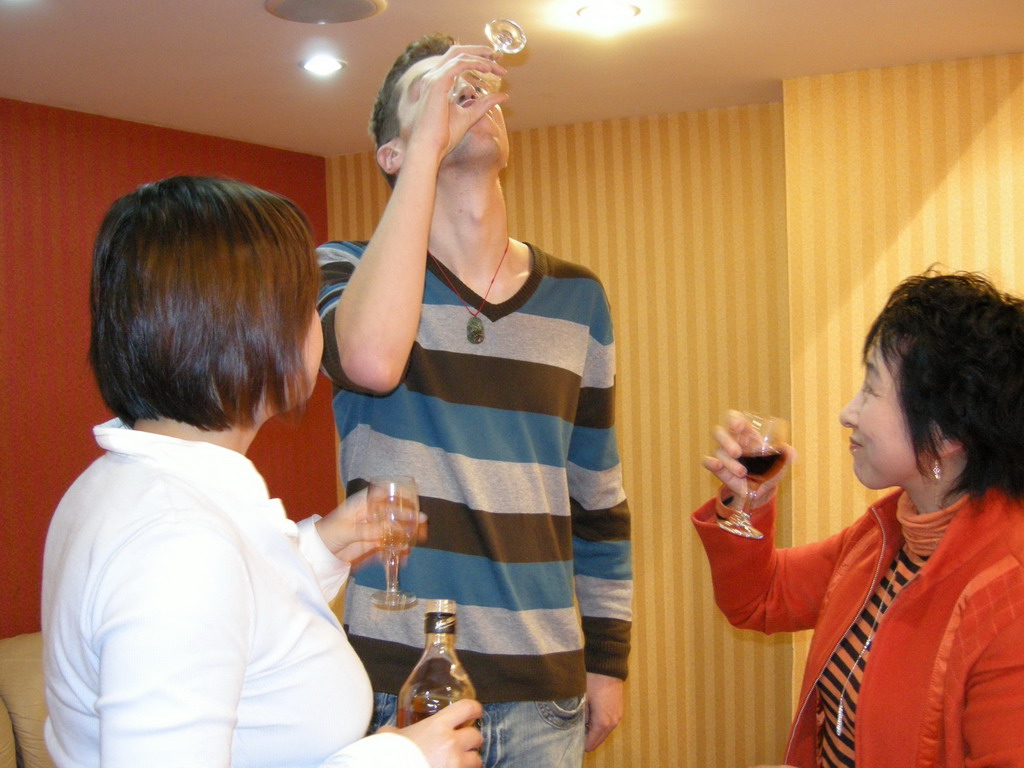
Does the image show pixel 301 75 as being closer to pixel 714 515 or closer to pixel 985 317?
pixel 714 515

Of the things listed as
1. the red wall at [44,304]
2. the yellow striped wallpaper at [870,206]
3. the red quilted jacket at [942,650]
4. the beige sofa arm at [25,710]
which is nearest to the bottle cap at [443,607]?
the red quilted jacket at [942,650]

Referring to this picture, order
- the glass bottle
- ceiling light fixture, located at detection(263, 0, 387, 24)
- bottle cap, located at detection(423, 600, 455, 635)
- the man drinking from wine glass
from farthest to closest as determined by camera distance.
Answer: ceiling light fixture, located at detection(263, 0, 387, 24) < the man drinking from wine glass < the glass bottle < bottle cap, located at detection(423, 600, 455, 635)

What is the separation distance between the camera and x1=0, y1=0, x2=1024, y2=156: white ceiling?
278 centimetres

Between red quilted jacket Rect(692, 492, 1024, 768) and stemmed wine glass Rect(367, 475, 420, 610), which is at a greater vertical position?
stemmed wine glass Rect(367, 475, 420, 610)

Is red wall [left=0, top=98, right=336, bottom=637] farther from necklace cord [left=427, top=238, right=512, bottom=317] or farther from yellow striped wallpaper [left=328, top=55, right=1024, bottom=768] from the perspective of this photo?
necklace cord [left=427, top=238, right=512, bottom=317]

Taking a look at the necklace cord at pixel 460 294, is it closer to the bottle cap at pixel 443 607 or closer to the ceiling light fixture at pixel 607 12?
the bottle cap at pixel 443 607

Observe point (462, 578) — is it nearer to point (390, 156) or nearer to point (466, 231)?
point (466, 231)

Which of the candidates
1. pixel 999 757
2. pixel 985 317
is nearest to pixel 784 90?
pixel 985 317

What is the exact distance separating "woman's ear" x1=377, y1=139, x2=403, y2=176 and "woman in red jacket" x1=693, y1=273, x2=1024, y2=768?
753 millimetres

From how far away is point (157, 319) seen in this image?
0.91 metres

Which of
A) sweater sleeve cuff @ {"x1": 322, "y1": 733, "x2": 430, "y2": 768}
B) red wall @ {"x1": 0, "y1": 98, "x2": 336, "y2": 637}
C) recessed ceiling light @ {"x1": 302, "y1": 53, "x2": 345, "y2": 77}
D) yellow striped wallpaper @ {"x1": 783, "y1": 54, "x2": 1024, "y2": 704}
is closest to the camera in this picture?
sweater sleeve cuff @ {"x1": 322, "y1": 733, "x2": 430, "y2": 768}

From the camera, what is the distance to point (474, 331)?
149cm

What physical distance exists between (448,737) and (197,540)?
37cm

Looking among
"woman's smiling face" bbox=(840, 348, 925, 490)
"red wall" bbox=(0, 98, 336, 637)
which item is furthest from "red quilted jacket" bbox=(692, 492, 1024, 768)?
"red wall" bbox=(0, 98, 336, 637)
